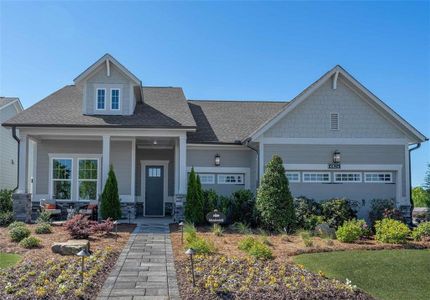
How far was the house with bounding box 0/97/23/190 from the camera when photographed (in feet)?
70.3

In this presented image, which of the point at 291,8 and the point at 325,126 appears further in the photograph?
the point at 325,126

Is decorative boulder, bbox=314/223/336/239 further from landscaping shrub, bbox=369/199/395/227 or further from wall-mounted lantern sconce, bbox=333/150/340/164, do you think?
wall-mounted lantern sconce, bbox=333/150/340/164

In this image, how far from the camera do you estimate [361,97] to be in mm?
16188

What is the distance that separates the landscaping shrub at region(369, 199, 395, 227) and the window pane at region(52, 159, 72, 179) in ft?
39.0

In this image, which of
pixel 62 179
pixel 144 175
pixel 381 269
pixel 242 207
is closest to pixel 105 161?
pixel 62 179

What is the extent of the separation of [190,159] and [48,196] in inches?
235

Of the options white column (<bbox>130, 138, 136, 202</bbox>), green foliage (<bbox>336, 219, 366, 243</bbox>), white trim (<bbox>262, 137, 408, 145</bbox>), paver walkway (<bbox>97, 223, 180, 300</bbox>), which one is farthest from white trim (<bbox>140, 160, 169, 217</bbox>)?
green foliage (<bbox>336, 219, 366, 243</bbox>)

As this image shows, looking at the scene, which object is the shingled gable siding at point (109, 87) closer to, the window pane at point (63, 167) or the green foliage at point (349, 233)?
the window pane at point (63, 167)

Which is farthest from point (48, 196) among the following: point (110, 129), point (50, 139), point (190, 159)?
point (190, 159)

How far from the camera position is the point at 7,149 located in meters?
22.2

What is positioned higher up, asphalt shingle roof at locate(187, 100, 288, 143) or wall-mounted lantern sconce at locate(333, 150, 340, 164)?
asphalt shingle roof at locate(187, 100, 288, 143)

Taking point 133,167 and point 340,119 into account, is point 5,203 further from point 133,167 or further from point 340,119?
point 340,119

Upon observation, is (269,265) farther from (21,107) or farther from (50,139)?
(21,107)

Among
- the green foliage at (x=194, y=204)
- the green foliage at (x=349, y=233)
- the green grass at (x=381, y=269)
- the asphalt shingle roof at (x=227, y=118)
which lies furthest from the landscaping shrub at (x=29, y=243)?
the green foliage at (x=349, y=233)
